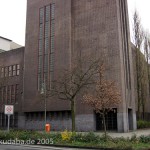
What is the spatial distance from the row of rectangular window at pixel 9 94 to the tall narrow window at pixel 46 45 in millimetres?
7153

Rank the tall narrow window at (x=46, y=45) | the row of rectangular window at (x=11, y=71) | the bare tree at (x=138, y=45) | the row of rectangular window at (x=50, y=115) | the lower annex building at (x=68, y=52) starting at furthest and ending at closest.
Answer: the row of rectangular window at (x=11, y=71) < the bare tree at (x=138, y=45) < the tall narrow window at (x=46, y=45) < the row of rectangular window at (x=50, y=115) < the lower annex building at (x=68, y=52)

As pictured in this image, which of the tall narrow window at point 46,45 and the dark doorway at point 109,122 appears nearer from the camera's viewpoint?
the dark doorway at point 109,122

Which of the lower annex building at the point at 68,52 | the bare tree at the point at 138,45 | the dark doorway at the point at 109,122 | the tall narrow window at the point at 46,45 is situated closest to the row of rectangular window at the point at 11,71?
the lower annex building at the point at 68,52

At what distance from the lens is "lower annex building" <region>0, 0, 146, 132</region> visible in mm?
35656

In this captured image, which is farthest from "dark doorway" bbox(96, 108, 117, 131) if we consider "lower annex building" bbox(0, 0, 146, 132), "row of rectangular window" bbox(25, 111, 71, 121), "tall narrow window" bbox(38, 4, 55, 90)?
"tall narrow window" bbox(38, 4, 55, 90)

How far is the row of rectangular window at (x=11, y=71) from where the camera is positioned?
46438 mm

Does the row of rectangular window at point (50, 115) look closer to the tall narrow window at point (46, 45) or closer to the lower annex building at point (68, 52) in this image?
the lower annex building at point (68, 52)

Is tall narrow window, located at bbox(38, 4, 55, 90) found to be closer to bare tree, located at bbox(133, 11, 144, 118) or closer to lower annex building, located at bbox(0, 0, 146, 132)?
lower annex building, located at bbox(0, 0, 146, 132)

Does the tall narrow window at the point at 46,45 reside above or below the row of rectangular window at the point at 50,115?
above

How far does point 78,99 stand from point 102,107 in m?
17.9

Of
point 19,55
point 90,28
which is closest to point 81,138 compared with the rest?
point 90,28

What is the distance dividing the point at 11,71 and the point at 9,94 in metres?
4.30

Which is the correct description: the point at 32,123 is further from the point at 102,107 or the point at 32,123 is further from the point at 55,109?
the point at 102,107

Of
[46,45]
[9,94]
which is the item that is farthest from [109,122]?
[9,94]
